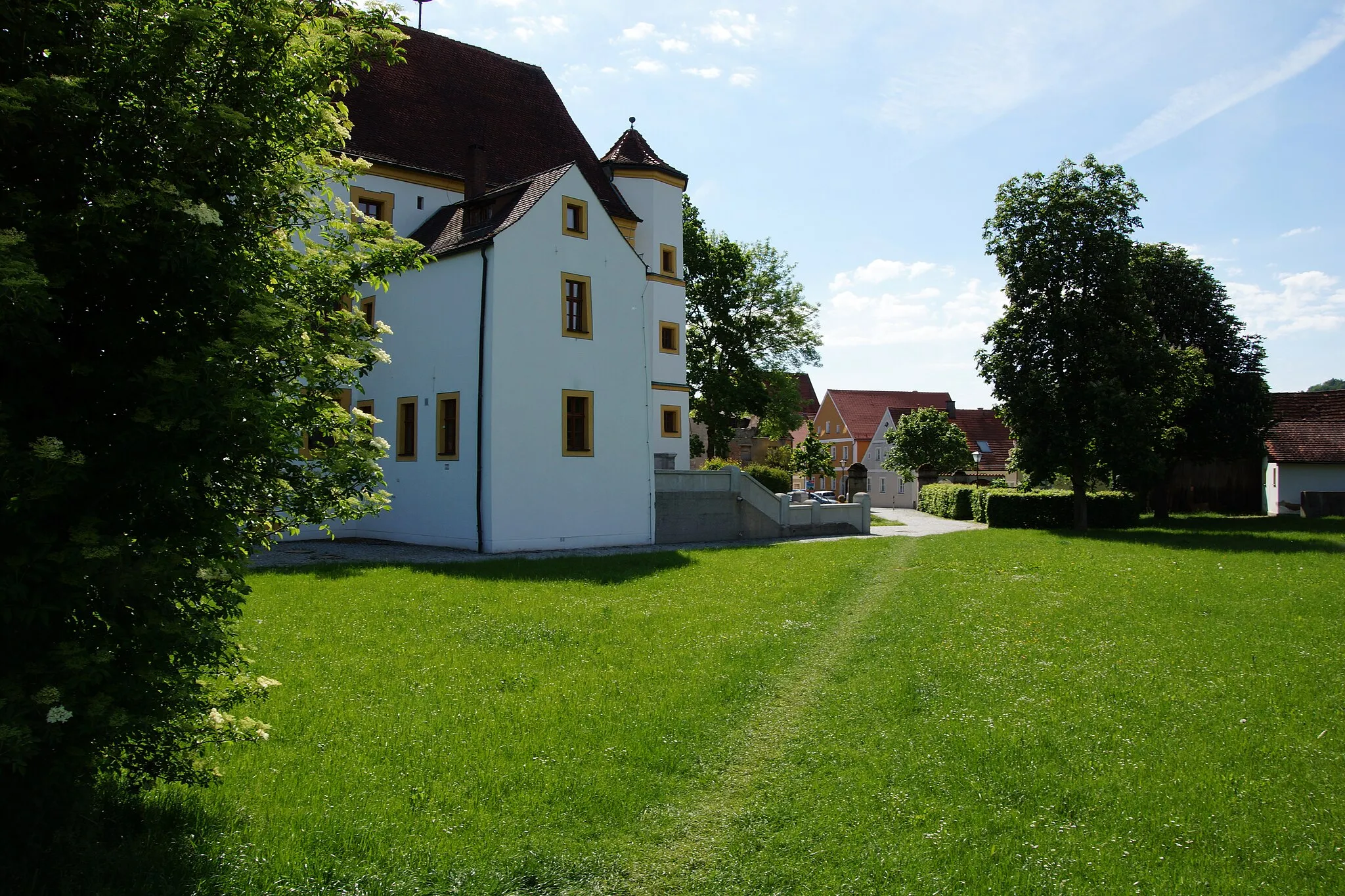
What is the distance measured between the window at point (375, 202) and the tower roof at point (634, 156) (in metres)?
9.66

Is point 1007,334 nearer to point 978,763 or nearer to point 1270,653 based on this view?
point 1270,653

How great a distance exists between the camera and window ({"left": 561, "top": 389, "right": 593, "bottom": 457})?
23.1 meters

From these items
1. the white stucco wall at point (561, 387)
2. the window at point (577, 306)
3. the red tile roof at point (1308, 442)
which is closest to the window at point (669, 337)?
the white stucco wall at point (561, 387)

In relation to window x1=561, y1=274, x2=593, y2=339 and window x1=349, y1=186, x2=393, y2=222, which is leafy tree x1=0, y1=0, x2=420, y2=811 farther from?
window x1=349, y1=186, x2=393, y2=222

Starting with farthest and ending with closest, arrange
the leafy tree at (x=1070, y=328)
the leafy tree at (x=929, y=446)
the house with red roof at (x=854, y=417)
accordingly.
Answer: the house with red roof at (x=854, y=417) → the leafy tree at (x=929, y=446) → the leafy tree at (x=1070, y=328)

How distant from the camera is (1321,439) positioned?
4225cm

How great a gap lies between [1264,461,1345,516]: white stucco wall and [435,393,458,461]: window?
134 feet

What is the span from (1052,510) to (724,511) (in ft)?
55.0

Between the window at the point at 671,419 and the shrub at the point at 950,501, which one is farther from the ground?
the window at the point at 671,419

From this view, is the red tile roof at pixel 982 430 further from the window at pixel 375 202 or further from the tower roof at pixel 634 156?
the window at pixel 375 202

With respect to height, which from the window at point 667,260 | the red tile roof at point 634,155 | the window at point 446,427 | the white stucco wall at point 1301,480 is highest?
the red tile roof at point 634,155

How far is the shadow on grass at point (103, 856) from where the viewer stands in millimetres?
4172

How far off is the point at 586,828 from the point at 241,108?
15.8ft

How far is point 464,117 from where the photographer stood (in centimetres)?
3041
